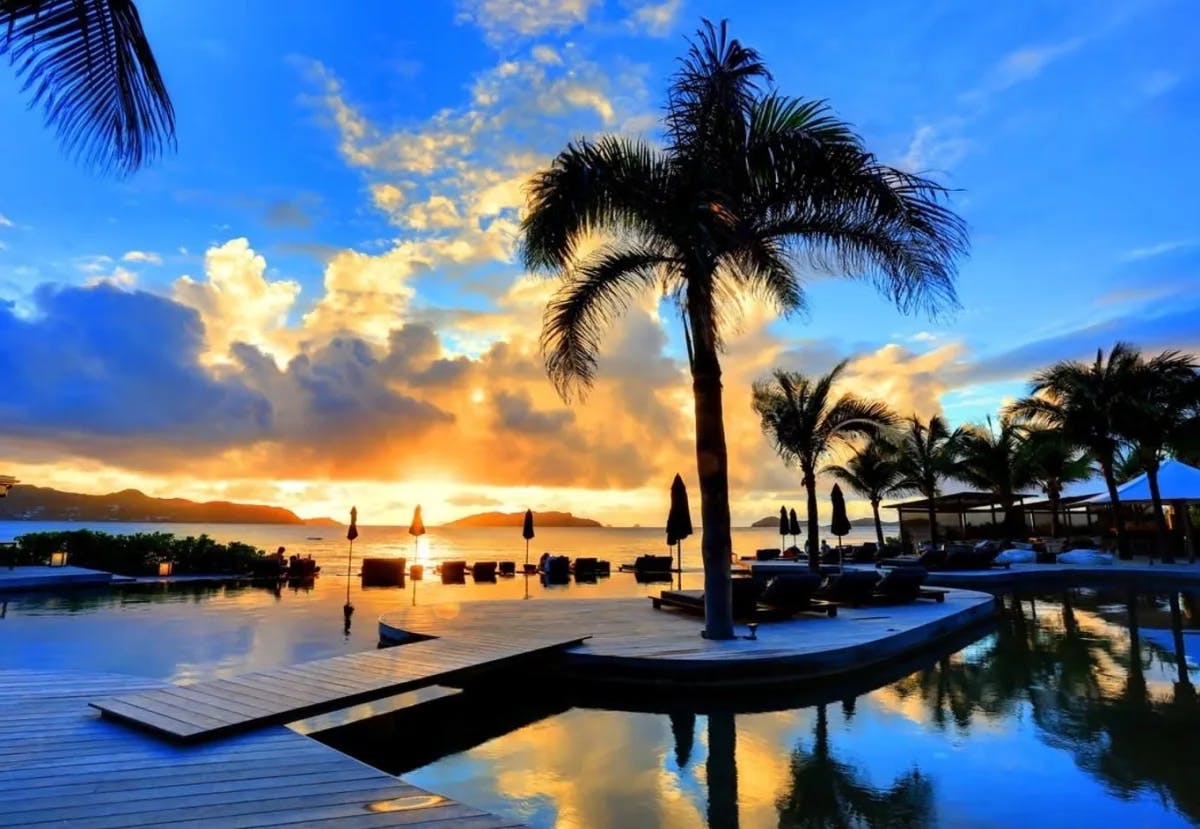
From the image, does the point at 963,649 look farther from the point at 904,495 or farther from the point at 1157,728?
the point at 904,495

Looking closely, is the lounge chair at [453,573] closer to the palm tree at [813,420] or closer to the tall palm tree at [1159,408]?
the palm tree at [813,420]

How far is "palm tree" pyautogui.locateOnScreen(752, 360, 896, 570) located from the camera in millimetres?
18016

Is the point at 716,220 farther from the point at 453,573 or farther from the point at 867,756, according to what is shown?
the point at 453,573

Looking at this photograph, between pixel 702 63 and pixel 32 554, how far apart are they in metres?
24.9

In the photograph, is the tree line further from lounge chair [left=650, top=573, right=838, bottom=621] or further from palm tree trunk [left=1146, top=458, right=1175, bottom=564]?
lounge chair [left=650, top=573, right=838, bottom=621]

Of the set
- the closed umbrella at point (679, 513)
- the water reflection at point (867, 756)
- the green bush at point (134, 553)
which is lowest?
the water reflection at point (867, 756)

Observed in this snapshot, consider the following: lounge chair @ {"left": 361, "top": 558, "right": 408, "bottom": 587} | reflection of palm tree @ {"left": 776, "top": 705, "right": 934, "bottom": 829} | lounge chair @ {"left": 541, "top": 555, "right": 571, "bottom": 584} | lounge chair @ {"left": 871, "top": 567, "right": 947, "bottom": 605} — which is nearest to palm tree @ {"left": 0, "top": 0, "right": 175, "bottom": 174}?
reflection of palm tree @ {"left": 776, "top": 705, "right": 934, "bottom": 829}

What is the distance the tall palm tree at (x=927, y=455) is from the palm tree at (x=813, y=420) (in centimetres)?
1453

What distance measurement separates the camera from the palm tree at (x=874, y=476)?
3219 centimetres

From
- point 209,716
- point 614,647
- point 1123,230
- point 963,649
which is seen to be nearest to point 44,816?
point 209,716

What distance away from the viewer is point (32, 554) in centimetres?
2134

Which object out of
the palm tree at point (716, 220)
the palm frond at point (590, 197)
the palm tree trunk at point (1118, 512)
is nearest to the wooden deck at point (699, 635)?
the palm tree at point (716, 220)

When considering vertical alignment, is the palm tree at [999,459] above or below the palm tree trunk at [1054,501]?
above

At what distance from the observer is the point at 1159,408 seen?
24.5 meters
